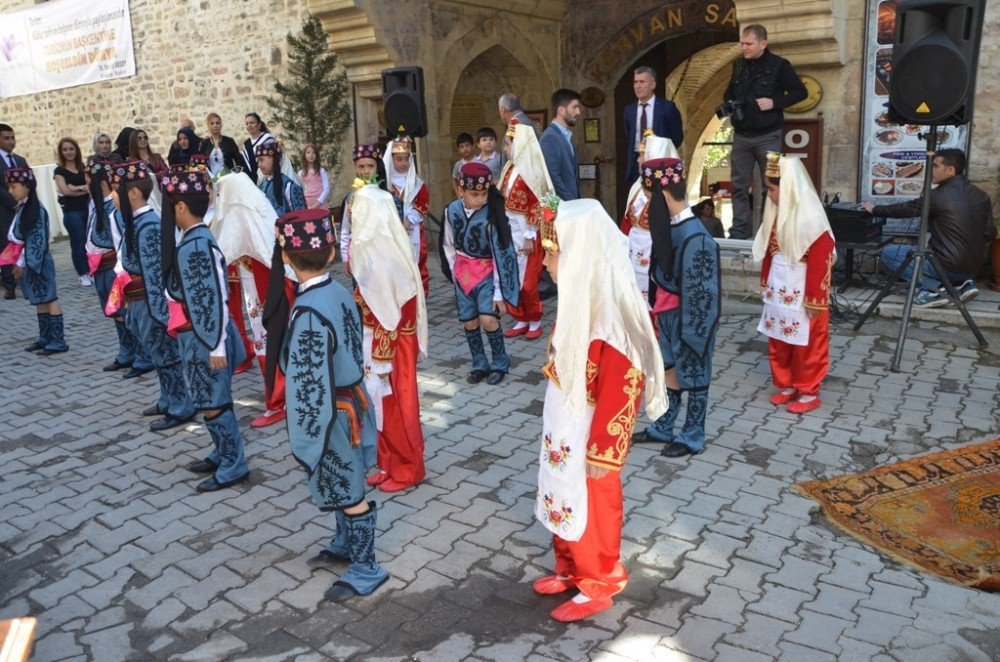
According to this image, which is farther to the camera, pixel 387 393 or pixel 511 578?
pixel 387 393

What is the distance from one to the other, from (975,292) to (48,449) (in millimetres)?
7960

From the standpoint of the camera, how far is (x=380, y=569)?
4191 millimetres

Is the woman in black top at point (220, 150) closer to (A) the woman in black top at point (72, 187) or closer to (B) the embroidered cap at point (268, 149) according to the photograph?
(A) the woman in black top at point (72, 187)

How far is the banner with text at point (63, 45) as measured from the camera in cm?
1596

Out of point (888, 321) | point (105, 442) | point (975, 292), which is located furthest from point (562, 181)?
point (105, 442)

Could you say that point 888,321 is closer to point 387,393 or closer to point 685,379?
point 685,379

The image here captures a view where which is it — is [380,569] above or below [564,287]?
below

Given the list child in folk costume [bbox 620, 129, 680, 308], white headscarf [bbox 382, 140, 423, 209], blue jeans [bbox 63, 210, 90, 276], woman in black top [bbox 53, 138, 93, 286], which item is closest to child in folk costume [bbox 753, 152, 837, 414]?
child in folk costume [bbox 620, 129, 680, 308]

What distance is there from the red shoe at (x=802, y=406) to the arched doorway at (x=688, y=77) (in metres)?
5.43

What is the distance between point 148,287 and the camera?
596 centimetres

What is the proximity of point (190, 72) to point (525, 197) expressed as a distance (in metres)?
9.41

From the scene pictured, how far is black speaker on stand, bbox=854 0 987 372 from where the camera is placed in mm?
6543

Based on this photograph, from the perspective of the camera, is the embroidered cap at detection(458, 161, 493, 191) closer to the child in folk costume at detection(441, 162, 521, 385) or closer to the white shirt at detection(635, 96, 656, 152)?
the child in folk costume at detection(441, 162, 521, 385)

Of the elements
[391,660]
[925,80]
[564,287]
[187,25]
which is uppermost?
[187,25]
